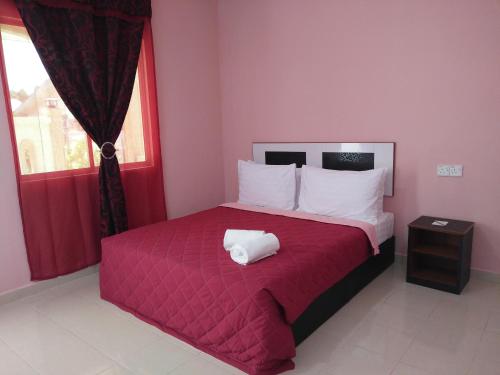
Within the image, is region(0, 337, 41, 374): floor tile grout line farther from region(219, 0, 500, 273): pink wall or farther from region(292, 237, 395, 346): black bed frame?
region(219, 0, 500, 273): pink wall

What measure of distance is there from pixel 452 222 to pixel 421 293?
615 mm

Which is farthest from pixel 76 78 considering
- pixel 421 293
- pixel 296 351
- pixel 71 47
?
pixel 421 293

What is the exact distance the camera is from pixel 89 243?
2996mm

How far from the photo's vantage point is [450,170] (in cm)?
279

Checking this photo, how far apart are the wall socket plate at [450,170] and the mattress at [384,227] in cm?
53

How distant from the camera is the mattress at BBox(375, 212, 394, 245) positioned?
9.18ft

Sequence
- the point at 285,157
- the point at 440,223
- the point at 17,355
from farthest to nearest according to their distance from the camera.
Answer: the point at 285,157, the point at 440,223, the point at 17,355

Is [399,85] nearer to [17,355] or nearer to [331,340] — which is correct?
[331,340]

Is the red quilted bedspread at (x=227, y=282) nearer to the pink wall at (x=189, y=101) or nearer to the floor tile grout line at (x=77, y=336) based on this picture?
the floor tile grout line at (x=77, y=336)

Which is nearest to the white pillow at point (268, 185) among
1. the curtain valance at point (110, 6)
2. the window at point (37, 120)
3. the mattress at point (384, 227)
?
the mattress at point (384, 227)

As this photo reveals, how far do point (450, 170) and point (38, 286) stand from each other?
339 cm

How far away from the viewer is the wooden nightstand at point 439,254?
253 cm

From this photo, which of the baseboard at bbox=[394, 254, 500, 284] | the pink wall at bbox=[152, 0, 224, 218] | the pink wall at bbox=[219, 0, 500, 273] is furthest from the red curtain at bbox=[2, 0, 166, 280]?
the baseboard at bbox=[394, 254, 500, 284]

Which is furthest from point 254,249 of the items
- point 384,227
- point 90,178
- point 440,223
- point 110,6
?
point 110,6
